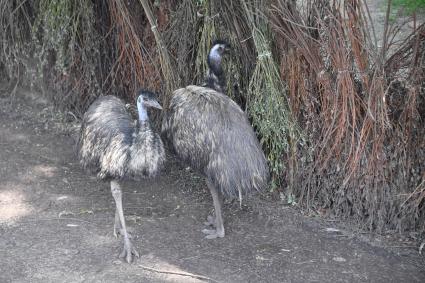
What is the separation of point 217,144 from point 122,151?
67cm

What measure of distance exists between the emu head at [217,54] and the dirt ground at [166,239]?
1.07 meters

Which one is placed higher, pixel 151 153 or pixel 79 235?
pixel 151 153

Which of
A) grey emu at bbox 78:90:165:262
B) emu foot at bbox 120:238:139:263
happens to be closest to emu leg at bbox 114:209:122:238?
grey emu at bbox 78:90:165:262

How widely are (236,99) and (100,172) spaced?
Result: 1469 mm

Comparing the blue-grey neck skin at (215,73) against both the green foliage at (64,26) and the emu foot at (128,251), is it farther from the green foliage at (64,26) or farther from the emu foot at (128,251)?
the green foliage at (64,26)

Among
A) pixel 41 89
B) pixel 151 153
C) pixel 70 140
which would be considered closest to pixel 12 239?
pixel 151 153

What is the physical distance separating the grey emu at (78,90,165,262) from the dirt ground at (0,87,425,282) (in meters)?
0.24

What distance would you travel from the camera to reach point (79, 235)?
191 inches

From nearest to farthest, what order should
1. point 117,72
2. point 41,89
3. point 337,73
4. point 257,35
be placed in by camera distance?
point 337,73
point 257,35
point 117,72
point 41,89

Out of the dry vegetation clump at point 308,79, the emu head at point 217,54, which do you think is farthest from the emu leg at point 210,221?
the emu head at point 217,54

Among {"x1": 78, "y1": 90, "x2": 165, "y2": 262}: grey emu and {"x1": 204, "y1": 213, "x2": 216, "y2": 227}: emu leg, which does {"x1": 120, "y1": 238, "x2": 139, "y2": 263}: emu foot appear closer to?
{"x1": 78, "y1": 90, "x2": 165, "y2": 262}: grey emu

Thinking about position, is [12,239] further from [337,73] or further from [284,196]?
[337,73]

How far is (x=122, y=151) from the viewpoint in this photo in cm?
455

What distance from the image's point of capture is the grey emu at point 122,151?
14.7 ft
